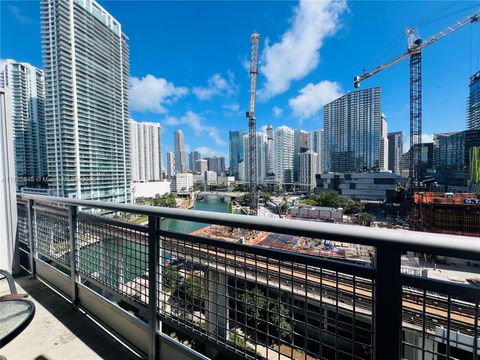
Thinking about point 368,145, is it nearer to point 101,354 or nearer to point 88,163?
point 88,163

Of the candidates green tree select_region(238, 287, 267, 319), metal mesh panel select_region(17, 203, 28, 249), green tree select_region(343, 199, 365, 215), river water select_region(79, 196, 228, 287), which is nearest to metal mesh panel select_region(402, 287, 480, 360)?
green tree select_region(238, 287, 267, 319)

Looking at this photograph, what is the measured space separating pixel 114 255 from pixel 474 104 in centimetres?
5302

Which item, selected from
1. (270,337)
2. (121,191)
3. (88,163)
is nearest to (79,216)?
(270,337)

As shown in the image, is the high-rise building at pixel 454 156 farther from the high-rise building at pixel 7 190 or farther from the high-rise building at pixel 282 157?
the high-rise building at pixel 7 190

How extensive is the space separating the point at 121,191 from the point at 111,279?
25646 millimetres

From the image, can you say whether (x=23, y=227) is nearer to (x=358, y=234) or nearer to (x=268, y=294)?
(x=268, y=294)

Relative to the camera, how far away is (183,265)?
1.15 m

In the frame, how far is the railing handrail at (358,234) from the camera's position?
48cm

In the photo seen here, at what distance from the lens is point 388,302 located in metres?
0.60

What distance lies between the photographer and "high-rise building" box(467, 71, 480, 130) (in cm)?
3456

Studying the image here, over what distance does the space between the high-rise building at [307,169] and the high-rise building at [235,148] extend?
25.1 metres

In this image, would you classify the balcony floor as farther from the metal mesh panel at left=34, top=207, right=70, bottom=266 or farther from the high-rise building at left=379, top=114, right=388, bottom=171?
the high-rise building at left=379, top=114, right=388, bottom=171

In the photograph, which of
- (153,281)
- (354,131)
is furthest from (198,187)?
(153,281)

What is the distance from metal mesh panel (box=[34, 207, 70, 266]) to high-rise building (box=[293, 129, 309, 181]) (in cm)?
5651
